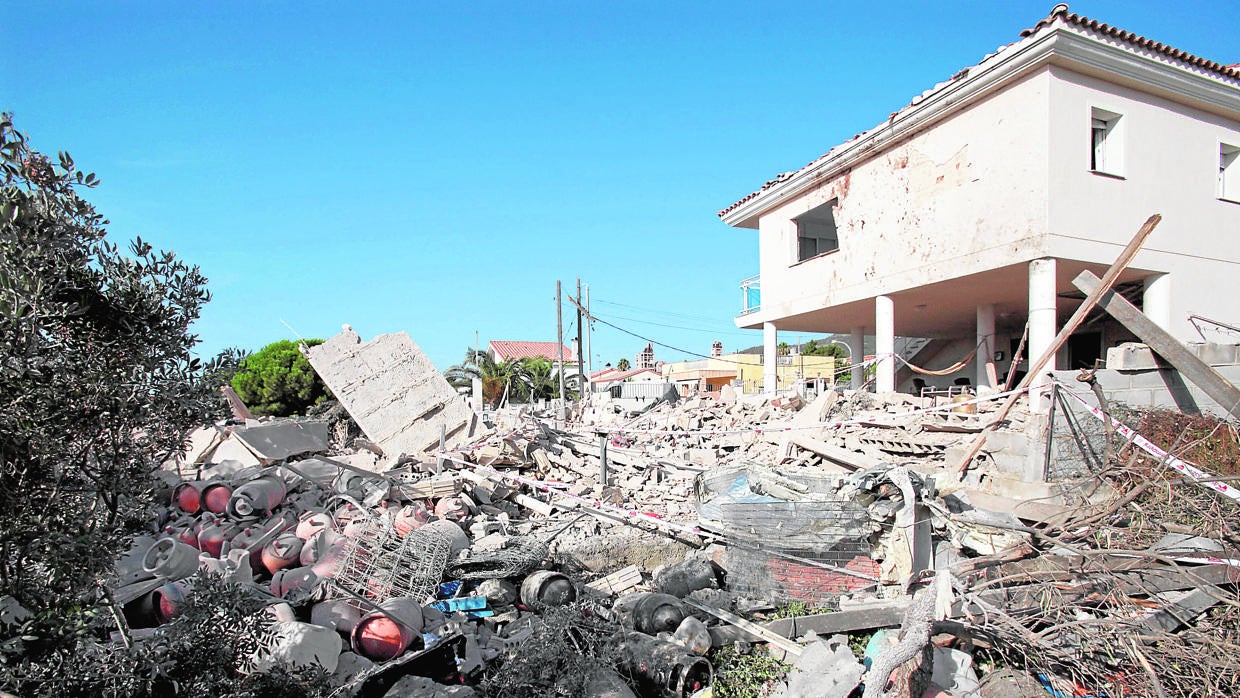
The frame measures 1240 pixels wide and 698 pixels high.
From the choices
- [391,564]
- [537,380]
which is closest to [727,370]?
[537,380]

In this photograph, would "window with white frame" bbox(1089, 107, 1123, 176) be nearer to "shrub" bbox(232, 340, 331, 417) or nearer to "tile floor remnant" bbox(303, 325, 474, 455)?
"tile floor remnant" bbox(303, 325, 474, 455)

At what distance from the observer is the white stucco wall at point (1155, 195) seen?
9703 mm

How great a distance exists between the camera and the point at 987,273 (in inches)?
426

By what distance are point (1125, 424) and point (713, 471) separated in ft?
15.4

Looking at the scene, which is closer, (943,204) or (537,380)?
(943,204)

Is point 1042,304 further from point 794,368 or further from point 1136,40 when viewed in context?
point 794,368

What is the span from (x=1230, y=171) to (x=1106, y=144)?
335 centimetres

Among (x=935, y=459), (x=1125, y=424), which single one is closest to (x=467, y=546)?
(x=935, y=459)

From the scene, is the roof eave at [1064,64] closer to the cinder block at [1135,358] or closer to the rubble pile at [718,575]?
the cinder block at [1135,358]

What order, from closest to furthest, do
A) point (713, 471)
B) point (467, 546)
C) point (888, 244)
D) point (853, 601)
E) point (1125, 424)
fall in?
point (853, 601) → point (467, 546) → point (1125, 424) → point (713, 471) → point (888, 244)

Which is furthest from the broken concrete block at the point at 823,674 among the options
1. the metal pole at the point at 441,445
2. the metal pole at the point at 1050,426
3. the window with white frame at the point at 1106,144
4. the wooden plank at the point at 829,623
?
the window with white frame at the point at 1106,144

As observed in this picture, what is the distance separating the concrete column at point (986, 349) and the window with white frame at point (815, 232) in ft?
11.4

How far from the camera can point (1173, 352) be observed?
21.3ft

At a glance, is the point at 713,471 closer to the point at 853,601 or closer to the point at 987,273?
the point at 853,601
